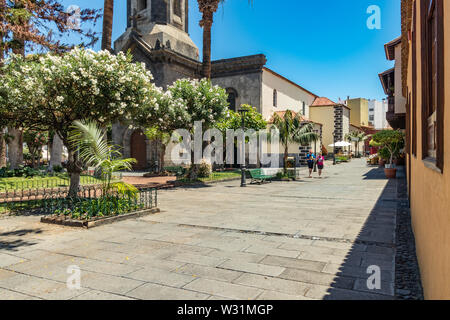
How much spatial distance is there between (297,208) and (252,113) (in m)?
16.2

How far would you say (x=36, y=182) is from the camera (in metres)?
14.2

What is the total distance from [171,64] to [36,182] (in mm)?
18227

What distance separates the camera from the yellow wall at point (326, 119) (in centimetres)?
4534

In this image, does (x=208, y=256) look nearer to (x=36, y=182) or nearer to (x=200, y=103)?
(x=36, y=182)

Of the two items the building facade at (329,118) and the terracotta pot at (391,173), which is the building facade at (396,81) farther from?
the building facade at (329,118)

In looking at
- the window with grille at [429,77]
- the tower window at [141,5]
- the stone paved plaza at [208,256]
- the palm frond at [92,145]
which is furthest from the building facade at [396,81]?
the tower window at [141,5]

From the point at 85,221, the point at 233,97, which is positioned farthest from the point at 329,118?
the point at 85,221

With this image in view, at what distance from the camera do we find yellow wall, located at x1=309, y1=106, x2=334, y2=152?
45.3 metres

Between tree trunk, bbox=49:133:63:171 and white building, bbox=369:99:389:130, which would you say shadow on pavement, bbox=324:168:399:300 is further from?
white building, bbox=369:99:389:130

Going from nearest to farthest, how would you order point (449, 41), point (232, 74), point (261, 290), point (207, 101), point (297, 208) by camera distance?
point (449, 41) → point (261, 290) → point (297, 208) → point (207, 101) → point (232, 74)

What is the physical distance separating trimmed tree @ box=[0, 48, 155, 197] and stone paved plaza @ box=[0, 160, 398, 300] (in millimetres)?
3079
